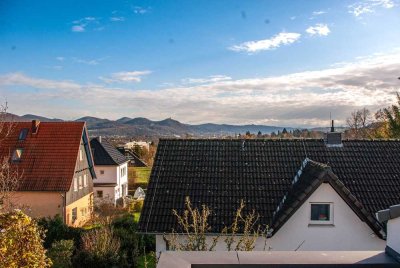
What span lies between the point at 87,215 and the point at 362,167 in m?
→ 24.4

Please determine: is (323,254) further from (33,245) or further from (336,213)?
(336,213)

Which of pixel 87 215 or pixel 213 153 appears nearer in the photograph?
pixel 213 153

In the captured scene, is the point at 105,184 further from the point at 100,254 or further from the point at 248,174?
the point at 248,174

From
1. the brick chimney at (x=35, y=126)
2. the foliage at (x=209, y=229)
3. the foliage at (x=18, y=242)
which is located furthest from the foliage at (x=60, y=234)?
the brick chimney at (x=35, y=126)

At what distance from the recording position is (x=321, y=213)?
12734 millimetres

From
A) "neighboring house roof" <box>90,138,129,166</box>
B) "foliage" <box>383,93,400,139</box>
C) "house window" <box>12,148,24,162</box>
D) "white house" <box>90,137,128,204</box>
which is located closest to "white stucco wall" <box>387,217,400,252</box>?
"foliage" <box>383,93,400,139</box>

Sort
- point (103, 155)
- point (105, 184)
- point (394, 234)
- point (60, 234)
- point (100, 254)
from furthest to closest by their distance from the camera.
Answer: point (103, 155) → point (105, 184) → point (60, 234) → point (100, 254) → point (394, 234)

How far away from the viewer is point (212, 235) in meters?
12.1

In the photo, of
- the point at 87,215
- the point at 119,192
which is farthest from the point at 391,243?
the point at 119,192

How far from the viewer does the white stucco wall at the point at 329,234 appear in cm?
1241

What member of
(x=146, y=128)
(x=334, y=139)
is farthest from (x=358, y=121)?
(x=146, y=128)

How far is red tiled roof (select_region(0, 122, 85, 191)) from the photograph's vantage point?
2780cm

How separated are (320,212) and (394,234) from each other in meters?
7.71

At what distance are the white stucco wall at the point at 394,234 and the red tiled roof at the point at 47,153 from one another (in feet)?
82.3
